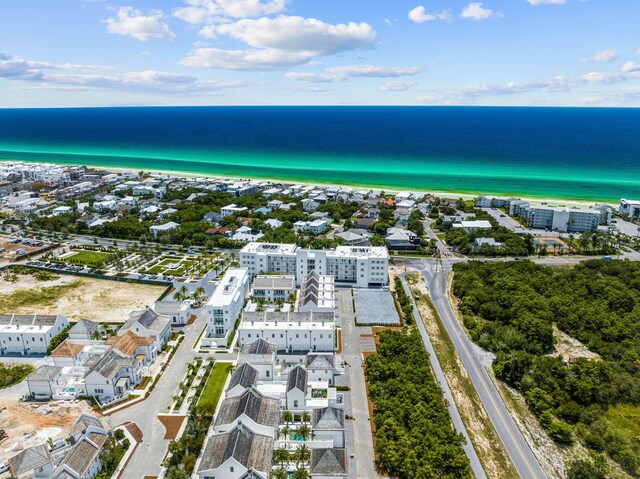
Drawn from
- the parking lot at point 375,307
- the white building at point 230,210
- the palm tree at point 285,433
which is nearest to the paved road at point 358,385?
the parking lot at point 375,307

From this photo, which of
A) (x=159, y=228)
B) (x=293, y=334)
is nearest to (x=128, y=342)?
(x=293, y=334)

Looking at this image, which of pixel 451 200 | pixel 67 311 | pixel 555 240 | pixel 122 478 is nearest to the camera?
pixel 122 478

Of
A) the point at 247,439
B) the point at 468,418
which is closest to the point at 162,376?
the point at 247,439

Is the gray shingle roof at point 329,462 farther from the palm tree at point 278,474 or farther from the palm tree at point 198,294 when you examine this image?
the palm tree at point 198,294

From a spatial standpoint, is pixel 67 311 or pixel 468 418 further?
pixel 67 311

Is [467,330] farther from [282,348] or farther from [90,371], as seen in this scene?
[90,371]

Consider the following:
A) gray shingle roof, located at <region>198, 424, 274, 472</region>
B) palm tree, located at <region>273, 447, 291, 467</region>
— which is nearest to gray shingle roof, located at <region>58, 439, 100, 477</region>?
gray shingle roof, located at <region>198, 424, 274, 472</region>
